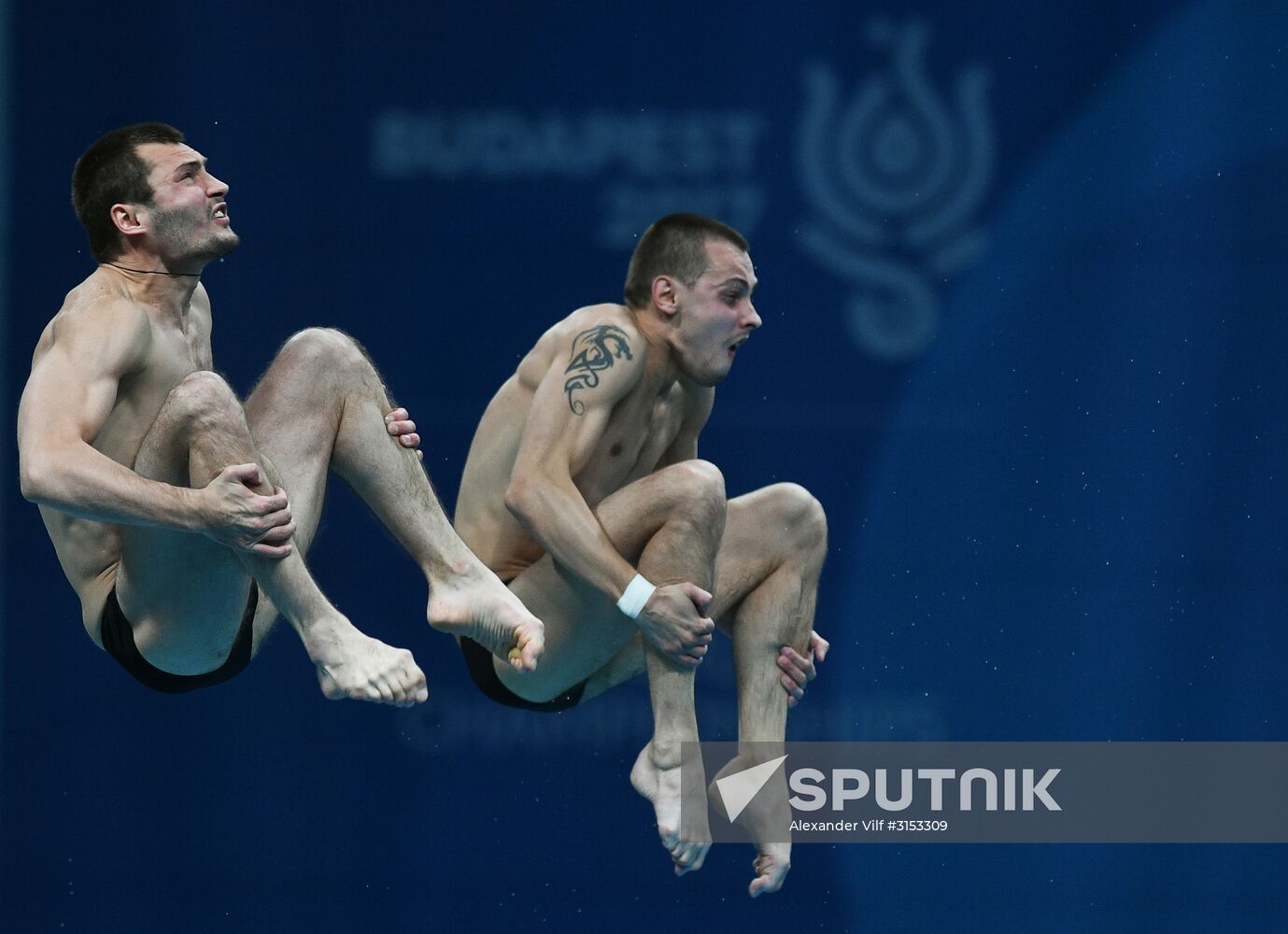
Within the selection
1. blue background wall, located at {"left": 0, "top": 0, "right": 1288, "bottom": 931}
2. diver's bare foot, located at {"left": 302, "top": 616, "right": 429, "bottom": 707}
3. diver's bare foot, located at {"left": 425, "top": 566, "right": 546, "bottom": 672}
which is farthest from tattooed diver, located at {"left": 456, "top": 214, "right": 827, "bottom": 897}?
blue background wall, located at {"left": 0, "top": 0, "right": 1288, "bottom": 931}

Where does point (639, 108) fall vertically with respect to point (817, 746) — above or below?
above

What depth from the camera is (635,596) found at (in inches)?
179

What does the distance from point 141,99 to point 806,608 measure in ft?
8.98

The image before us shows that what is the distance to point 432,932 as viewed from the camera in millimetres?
6281

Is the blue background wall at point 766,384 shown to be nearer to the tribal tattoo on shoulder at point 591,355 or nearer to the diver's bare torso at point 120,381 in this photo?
the tribal tattoo on shoulder at point 591,355

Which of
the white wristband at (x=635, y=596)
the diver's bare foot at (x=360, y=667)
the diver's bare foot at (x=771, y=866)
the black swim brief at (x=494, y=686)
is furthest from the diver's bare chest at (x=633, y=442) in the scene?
the diver's bare foot at (x=771, y=866)

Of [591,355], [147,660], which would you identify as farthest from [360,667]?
[591,355]

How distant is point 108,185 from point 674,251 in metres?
1.38

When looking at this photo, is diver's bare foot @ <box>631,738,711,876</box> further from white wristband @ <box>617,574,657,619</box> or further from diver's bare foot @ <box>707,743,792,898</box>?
white wristband @ <box>617,574,657,619</box>

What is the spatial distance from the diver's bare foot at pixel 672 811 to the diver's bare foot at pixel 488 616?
44 cm

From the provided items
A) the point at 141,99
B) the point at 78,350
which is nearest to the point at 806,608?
the point at 78,350

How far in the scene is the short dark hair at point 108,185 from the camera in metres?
4.39

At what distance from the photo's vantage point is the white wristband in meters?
4.55

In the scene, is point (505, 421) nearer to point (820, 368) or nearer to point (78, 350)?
point (78, 350)
